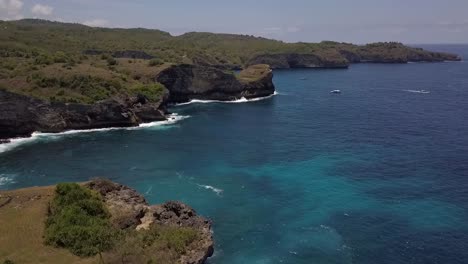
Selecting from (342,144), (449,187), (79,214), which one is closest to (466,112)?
(342,144)

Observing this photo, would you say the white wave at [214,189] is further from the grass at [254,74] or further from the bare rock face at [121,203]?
the grass at [254,74]

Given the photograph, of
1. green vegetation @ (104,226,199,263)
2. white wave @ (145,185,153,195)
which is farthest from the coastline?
green vegetation @ (104,226,199,263)

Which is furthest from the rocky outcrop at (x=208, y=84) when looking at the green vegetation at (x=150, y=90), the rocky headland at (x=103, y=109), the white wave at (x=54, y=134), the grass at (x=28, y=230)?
the grass at (x=28, y=230)

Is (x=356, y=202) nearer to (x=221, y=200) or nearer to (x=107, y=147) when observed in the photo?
(x=221, y=200)

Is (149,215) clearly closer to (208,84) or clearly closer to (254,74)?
(208,84)

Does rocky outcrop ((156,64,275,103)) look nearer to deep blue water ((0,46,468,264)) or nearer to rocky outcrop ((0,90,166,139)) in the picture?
deep blue water ((0,46,468,264))
